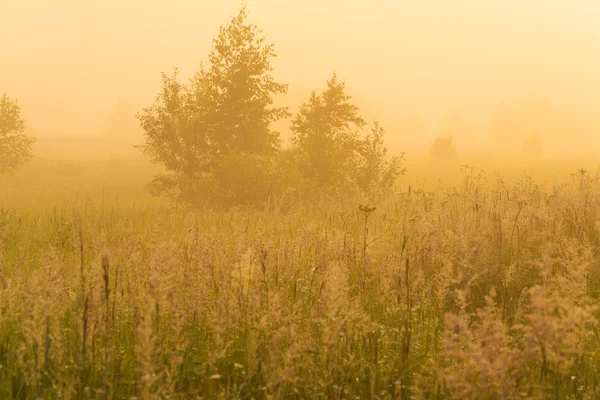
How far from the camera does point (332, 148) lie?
15.4 metres

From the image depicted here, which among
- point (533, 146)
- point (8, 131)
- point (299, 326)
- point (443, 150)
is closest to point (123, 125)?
point (443, 150)

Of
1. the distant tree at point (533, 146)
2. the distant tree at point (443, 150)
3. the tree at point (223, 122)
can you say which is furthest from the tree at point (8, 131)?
the distant tree at point (533, 146)

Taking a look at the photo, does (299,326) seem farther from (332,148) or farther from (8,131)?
(8,131)

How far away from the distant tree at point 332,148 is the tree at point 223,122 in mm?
990

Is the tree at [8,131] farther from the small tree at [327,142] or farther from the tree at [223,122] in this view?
the small tree at [327,142]

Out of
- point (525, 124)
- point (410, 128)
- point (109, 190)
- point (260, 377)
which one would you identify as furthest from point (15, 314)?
point (410, 128)

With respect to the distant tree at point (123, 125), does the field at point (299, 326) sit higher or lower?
A: lower

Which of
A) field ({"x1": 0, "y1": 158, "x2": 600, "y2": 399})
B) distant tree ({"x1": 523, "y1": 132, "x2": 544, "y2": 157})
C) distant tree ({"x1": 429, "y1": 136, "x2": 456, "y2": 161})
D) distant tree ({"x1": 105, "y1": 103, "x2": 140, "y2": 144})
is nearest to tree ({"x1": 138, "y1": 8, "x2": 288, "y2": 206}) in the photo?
field ({"x1": 0, "y1": 158, "x2": 600, "y2": 399})

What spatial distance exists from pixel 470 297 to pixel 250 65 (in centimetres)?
1113

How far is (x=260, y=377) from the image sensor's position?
3172 millimetres

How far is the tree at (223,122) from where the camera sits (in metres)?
14.7

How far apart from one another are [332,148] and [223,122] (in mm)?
3494

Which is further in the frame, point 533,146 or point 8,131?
point 533,146

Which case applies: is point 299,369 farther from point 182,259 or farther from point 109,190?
point 109,190
